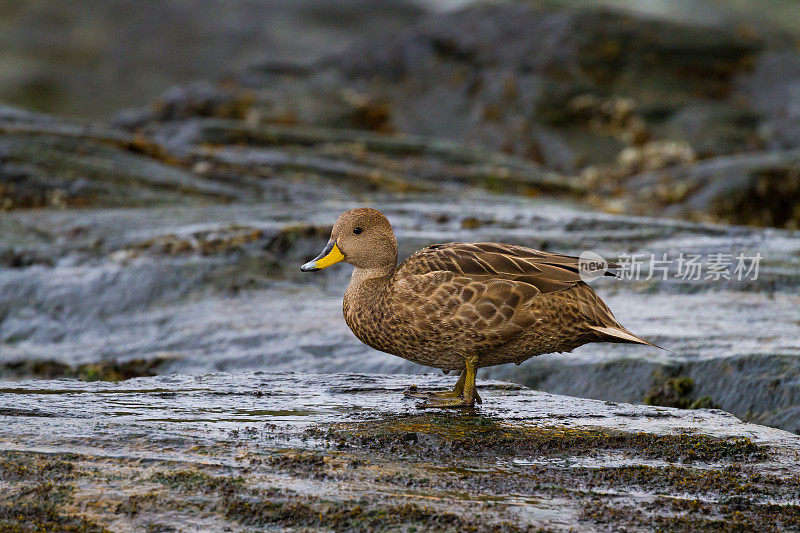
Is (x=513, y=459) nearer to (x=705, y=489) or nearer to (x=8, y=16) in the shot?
(x=705, y=489)

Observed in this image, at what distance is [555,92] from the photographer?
1983 centimetres

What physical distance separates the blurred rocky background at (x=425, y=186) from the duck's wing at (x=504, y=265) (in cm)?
188

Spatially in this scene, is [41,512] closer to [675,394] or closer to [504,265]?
[504,265]

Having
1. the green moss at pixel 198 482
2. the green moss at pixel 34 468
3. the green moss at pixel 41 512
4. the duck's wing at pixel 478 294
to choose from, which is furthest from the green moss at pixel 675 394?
the green moss at pixel 41 512

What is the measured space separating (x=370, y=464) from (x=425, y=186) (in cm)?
1097

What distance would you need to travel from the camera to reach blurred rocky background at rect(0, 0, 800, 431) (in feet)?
24.9

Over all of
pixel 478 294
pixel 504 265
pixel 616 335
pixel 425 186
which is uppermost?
pixel 425 186

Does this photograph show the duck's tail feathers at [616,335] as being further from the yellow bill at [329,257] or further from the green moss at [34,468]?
the green moss at [34,468]

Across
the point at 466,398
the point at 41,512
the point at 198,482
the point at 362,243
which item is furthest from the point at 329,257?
the point at 41,512

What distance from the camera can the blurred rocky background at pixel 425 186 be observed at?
7.59 metres

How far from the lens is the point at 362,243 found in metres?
5.12

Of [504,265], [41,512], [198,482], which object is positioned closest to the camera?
[41,512]

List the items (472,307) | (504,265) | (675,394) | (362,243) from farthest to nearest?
(675,394) < (362,243) < (504,265) < (472,307)

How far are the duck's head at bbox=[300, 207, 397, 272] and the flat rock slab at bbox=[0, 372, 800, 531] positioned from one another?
709 mm
